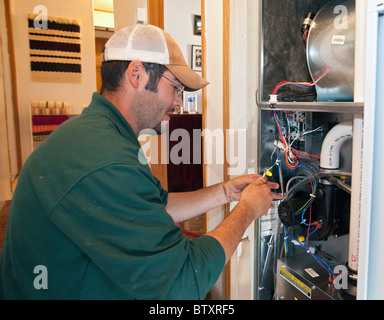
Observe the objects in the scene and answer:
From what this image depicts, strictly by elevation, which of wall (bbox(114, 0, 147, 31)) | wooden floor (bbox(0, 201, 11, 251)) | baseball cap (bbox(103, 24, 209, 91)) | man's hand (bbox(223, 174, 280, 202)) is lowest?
wooden floor (bbox(0, 201, 11, 251))

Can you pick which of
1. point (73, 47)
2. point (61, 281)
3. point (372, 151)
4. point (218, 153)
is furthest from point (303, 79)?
point (73, 47)

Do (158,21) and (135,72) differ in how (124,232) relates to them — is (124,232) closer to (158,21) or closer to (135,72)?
(135,72)

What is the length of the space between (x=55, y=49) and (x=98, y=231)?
13.6 feet

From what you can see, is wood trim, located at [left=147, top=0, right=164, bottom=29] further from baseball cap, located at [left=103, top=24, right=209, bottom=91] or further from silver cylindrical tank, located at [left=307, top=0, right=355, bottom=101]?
silver cylindrical tank, located at [left=307, top=0, right=355, bottom=101]

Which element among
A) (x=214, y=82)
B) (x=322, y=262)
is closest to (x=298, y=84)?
(x=214, y=82)

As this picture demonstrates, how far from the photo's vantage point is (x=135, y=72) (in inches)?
36.7

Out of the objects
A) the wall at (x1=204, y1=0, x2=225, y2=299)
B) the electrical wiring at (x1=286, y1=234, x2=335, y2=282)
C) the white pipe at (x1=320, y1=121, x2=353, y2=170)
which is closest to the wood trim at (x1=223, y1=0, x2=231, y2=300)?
the wall at (x1=204, y1=0, x2=225, y2=299)

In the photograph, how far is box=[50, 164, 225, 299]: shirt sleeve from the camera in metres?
0.65

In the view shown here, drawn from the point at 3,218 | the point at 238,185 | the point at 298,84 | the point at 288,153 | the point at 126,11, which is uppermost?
the point at 126,11

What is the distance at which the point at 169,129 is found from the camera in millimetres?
2291

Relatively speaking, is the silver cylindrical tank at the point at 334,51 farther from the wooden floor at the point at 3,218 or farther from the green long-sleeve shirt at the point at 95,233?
the wooden floor at the point at 3,218

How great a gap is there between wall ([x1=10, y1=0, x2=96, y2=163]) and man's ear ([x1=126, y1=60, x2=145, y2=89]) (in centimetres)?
375

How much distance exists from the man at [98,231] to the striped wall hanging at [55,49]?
3.77 metres
